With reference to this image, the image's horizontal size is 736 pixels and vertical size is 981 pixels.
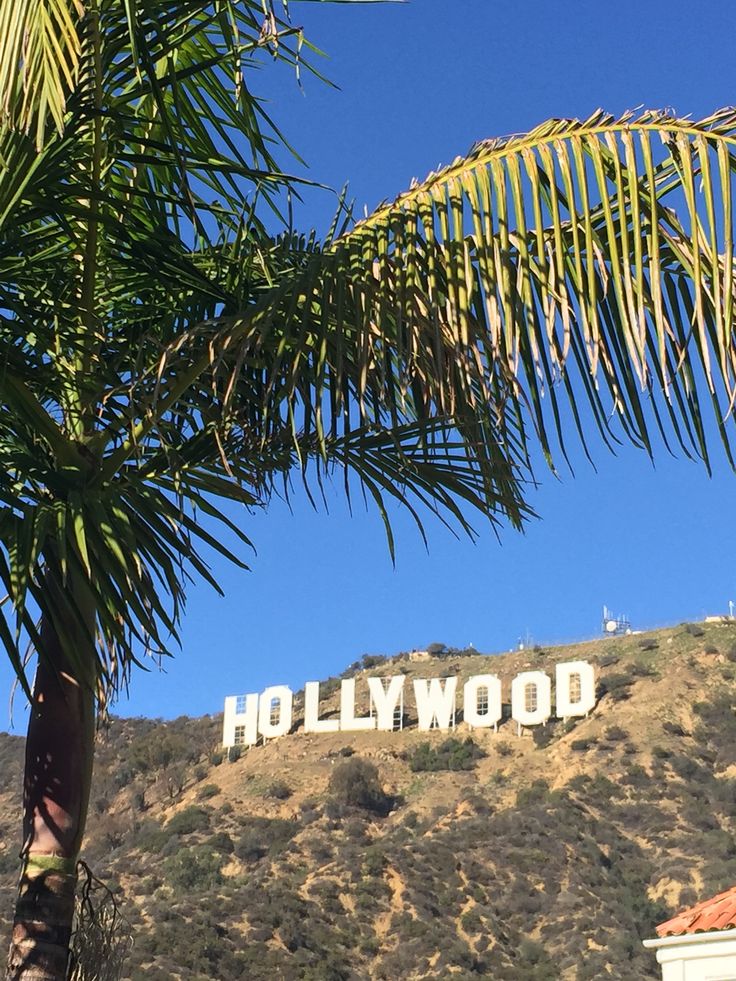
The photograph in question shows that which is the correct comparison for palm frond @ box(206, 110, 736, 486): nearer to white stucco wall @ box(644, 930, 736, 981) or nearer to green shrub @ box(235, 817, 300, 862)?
white stucco wall @ box(644, 930, 736, 981)

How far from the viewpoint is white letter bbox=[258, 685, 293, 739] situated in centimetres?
5838

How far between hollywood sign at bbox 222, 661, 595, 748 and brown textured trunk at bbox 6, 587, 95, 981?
51.8 meters

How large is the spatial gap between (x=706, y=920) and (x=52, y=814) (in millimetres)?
8585

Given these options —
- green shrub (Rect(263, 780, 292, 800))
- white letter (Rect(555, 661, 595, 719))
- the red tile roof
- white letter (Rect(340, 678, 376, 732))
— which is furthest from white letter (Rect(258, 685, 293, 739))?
the red tile roof

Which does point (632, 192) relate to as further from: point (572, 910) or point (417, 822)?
point (417, 822)

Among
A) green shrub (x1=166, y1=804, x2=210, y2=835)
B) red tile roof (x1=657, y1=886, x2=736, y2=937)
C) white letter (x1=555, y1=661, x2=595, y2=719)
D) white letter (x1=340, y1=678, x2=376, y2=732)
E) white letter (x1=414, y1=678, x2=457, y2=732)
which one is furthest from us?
white letter (x1=340, y1=678, x2=376, y2=732)

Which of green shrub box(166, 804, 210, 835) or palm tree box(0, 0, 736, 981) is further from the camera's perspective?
green shrub box(166, 804, 210, 835)

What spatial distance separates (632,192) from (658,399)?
46 cm

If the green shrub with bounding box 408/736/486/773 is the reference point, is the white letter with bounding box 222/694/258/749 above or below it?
above

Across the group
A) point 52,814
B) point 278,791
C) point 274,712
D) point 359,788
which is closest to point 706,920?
point 52,814

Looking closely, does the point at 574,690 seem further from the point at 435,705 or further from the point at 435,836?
the point at 435,836

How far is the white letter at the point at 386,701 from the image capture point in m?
57.0

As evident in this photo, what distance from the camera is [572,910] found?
3916 cm

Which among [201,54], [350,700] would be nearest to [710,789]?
[350,700]
